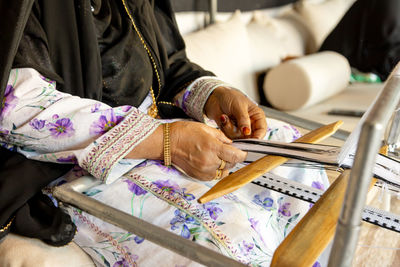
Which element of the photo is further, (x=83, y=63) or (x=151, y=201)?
(x=83, y=63)

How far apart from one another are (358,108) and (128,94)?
134cm

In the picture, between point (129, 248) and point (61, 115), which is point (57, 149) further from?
point (129, 248)

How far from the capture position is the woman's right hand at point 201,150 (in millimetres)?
729

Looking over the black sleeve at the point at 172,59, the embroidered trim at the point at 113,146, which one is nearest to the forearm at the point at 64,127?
the embroidered trim at the point at 113,146

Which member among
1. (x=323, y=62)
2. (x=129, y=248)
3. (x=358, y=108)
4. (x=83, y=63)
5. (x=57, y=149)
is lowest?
(x=358, y=108)

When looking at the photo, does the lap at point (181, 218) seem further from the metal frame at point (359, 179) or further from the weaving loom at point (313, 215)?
the metal frame at point (359, 179)

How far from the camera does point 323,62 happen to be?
6.75 ft

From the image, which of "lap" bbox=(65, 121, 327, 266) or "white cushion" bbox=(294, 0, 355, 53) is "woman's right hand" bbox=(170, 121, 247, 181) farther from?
"white cushion" bbox=(294, 0, 355, 53)

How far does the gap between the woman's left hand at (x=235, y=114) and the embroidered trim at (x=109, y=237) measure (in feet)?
1.17

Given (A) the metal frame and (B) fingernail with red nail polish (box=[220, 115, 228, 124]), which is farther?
(B) fingernail with red nail polish (box=[220, 115, 228, 124])

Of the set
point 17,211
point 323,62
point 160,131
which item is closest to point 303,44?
point 323,62

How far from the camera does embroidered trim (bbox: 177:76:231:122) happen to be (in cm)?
104

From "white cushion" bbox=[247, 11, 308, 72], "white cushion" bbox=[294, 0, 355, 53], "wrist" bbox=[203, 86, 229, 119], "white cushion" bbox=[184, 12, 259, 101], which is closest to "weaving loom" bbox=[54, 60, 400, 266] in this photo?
"wrist" bbox=[203, 86, 229, 119]

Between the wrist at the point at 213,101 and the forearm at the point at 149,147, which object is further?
the wrist at the point at 213,101
